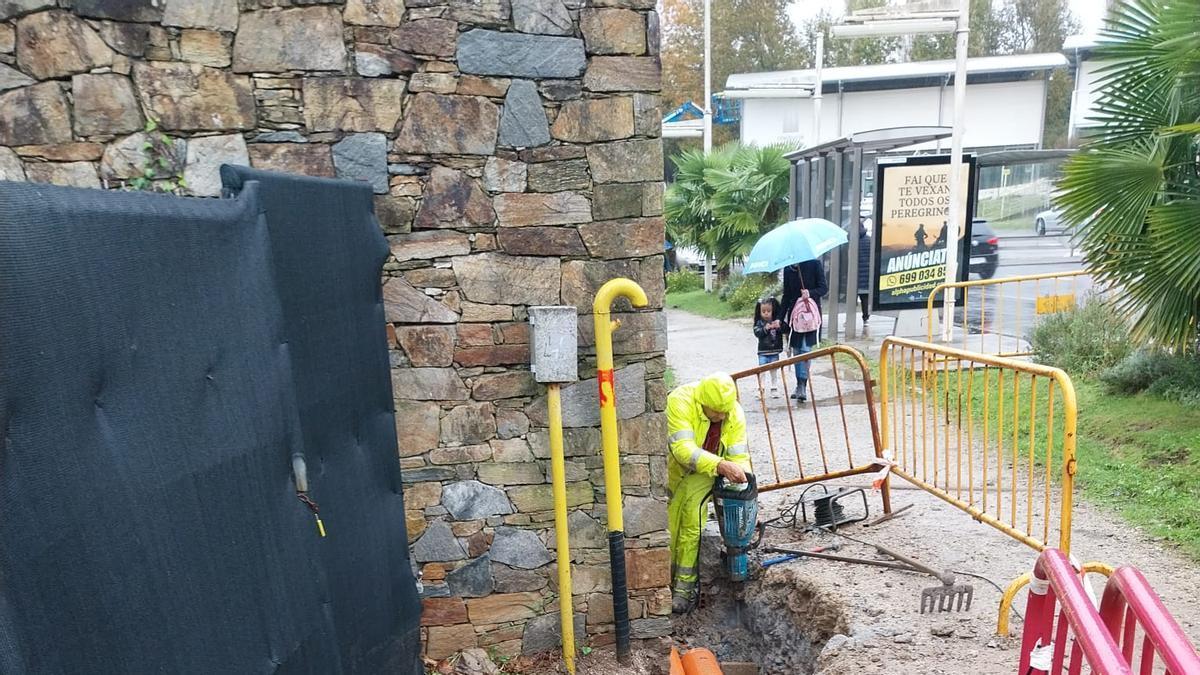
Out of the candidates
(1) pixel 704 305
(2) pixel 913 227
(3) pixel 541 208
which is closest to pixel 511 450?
(3) pixel 541 208

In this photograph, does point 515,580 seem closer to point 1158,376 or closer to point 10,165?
point 10,165

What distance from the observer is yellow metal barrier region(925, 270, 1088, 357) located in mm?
8461

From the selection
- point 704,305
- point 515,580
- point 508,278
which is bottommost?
point 704,305

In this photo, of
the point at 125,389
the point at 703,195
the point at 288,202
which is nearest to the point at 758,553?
the point at 288,202

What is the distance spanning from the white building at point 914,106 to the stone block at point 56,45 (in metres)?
26.5

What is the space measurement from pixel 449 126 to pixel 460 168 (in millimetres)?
180

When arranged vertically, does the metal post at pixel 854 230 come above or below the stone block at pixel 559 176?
below

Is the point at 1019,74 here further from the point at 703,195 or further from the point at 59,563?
the point at 59,563

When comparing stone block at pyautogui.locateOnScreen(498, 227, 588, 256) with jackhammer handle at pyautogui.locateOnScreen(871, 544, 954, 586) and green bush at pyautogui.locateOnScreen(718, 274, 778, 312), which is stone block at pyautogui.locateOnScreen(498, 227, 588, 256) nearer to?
jackhammer handle at pyautogui.locateOnScreen(871, 544, 954, 586)

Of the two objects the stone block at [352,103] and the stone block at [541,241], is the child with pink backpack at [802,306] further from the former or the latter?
the stone block at [352,103]

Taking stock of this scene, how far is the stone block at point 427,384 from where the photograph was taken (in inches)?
137

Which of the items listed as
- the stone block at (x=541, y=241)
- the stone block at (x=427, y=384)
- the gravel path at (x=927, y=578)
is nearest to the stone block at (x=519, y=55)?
the stone block at (x=541, y=241)

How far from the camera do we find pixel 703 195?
18672 millimetres

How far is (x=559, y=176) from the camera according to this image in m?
3.49
